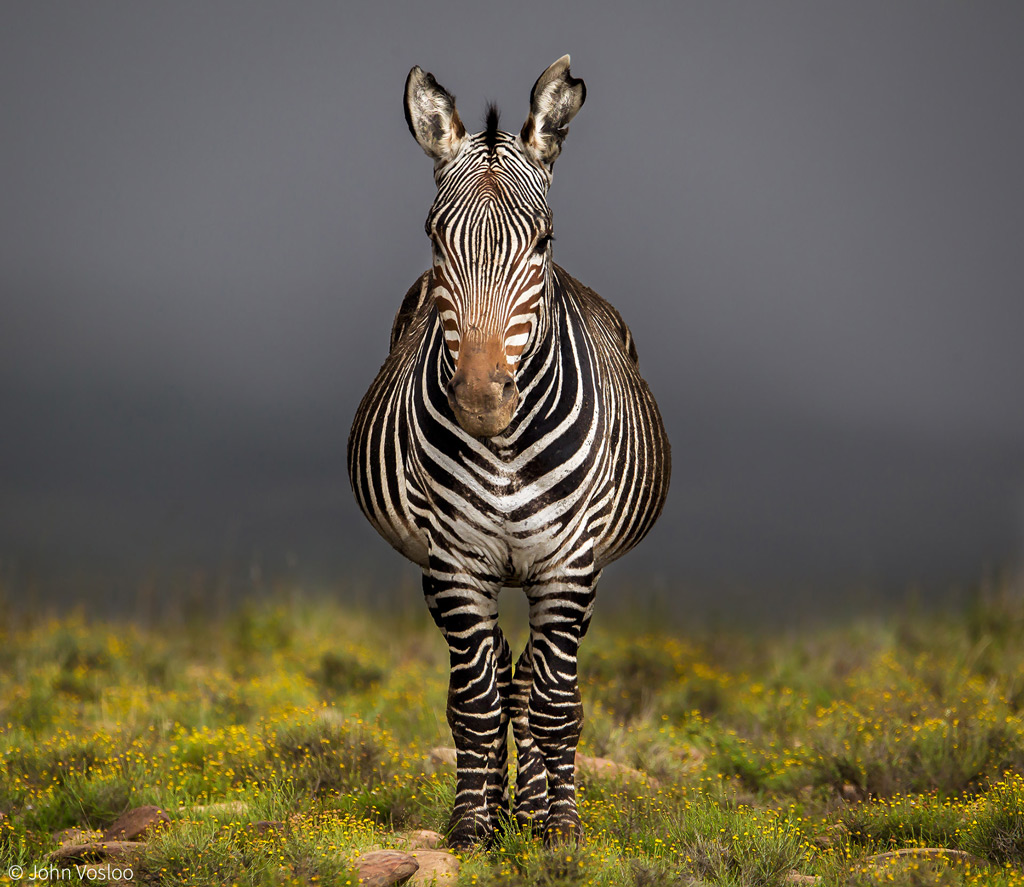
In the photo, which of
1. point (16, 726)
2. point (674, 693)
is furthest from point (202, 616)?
point (674, 693)

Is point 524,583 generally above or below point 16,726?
above

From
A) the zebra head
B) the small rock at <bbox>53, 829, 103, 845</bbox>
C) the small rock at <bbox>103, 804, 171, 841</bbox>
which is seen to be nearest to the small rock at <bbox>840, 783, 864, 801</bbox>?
the zebra head

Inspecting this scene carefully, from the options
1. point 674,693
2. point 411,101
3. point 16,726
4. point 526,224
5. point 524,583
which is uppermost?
point 411,101

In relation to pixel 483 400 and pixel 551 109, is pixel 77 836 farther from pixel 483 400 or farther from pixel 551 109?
pixel 551 109

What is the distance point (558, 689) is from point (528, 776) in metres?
0.91

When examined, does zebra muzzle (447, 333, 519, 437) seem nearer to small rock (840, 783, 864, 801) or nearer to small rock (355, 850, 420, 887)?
small rock (355, 850, 420, 887)

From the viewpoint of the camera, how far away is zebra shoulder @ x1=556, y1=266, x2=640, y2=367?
23.7 ft

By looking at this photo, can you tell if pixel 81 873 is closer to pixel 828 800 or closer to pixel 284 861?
pixel 284 861

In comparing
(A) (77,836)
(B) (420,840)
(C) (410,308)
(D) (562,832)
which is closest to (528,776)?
(D) (562,832)

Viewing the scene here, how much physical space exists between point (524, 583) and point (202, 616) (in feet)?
36.5

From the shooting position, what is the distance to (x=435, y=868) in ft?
18.5

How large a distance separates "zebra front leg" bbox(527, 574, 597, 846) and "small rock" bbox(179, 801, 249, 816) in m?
2.22

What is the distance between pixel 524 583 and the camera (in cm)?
598

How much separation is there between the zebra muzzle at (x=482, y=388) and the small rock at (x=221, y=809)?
3609 millimetres
